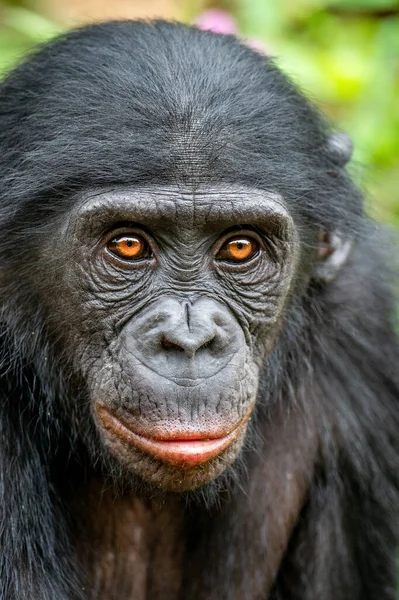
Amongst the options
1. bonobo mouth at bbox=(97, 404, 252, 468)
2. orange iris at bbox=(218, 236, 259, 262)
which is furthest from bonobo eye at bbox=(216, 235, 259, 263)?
bonobo mouth at bbox=(97, 404, 252, 468)

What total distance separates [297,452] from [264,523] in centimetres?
43

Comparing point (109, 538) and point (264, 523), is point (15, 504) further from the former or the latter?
point (264, 523)

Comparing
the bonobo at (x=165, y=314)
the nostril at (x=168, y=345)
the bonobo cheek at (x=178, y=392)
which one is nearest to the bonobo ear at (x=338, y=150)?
the bonobo at (x=165, y=314)

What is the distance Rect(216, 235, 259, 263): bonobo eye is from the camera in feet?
15.7

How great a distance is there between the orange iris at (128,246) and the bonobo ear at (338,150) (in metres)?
1.26

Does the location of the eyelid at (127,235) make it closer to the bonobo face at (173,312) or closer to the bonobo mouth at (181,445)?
the bonobo face at (173,312)

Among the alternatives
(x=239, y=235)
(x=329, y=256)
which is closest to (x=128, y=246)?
(x=239, y=235)

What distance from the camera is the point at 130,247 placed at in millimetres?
4652

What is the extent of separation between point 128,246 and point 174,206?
0.28 metres

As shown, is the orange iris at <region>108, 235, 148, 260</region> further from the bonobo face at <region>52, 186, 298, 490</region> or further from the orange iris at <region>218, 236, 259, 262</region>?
the orange iris at <region>218, 236, 259, 262</region>

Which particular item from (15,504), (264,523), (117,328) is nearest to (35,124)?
(117,328)

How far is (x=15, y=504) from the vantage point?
4832mm

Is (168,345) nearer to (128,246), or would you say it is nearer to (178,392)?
(178,392)

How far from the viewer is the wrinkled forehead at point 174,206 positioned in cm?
454
